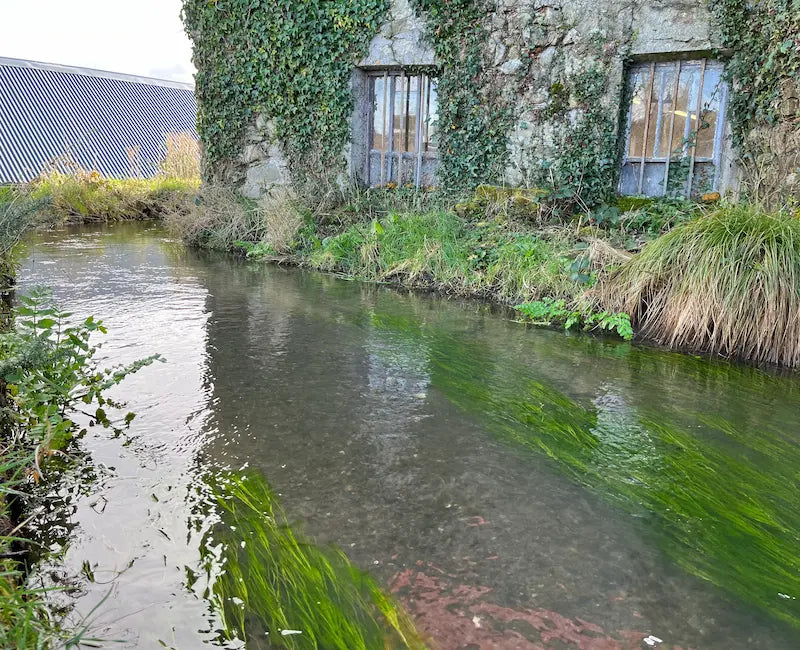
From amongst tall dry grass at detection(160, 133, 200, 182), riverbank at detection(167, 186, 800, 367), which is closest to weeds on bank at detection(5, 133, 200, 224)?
tall dry grass at detection(160, 133, 200, 182)

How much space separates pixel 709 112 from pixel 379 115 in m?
4.00

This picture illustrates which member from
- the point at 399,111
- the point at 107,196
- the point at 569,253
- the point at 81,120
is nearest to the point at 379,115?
the point at 399,111

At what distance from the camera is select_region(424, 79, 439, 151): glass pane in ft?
27.7

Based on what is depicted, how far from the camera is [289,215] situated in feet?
26.5

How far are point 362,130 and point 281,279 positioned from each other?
2.90 m

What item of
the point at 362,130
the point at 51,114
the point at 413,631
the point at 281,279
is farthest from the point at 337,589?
the point at 51,114

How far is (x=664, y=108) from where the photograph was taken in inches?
282

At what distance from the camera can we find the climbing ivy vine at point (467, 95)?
7.75m

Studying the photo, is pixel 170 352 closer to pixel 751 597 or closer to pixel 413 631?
pixel 413 631

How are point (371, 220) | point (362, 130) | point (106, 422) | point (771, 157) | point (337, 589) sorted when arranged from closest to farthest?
point (337, 589)
point (106, 422)
point (771, 157)
point (371, 220)
point (362, 130)

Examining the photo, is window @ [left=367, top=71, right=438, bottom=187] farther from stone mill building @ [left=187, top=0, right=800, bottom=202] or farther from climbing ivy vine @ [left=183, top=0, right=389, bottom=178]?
climbing ivy vine @ [left=183, top=0, right=389, bottom=178]

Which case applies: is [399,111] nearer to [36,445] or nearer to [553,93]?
[553,93]

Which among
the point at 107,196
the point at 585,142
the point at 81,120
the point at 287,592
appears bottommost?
the point at 287,592

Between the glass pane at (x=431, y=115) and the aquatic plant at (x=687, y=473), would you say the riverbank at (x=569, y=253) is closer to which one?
the glass pane at (x=431, y=115)
